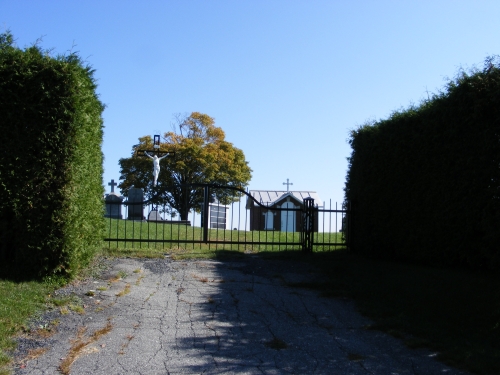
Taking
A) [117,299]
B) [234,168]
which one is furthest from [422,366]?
[234,168]

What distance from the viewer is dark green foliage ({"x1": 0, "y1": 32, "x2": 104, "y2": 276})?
788cm

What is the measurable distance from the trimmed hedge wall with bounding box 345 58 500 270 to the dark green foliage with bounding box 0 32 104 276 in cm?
614

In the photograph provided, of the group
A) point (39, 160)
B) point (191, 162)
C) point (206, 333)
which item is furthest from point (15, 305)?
point (191, 162)

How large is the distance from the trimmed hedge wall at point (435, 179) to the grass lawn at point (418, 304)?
0.54 meters

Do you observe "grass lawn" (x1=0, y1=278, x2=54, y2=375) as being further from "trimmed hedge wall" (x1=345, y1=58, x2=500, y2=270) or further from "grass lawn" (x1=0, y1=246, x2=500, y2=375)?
"trimmed hedge wall" (x1=345, y1=58, x2=500, y2=270)

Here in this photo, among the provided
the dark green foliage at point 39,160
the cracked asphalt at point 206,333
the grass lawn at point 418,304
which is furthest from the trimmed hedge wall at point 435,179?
the dark green foliage at point 39,160

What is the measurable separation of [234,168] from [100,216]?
32.7 meters

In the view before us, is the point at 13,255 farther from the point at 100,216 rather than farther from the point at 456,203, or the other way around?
the point at 456,203

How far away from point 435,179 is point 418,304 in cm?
279

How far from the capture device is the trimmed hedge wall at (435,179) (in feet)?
27.3

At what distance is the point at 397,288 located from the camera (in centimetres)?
899

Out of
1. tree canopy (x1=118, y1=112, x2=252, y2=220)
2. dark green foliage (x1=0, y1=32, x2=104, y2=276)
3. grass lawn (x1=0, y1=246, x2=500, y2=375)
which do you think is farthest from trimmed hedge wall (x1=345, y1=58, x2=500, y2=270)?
tree canopy (x1=118, y1=112, x2=252, y2=220)

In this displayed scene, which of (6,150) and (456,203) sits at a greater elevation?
(6,150)

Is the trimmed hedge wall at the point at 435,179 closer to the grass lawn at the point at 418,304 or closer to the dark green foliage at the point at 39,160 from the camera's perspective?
the grass lawn at the point at 418,304
